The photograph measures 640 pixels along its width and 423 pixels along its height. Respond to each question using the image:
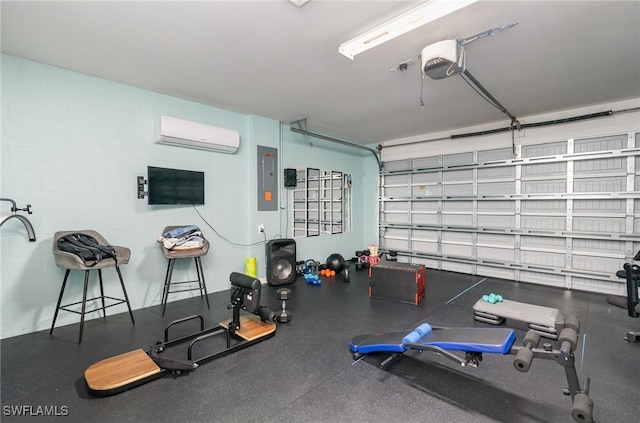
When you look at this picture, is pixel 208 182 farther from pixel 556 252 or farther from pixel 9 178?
pixel 556 252

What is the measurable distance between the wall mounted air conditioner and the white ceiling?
404mm

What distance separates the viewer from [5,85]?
2.78 meters

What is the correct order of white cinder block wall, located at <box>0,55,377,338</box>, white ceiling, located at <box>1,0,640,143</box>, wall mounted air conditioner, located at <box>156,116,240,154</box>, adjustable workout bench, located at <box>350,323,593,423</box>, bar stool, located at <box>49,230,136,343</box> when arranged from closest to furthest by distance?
1. adjustable workout bench, located at <box>350,323,593,423</box>
2. white ceiling, located at <box>1,0,640,143</box>
3. bar stool, located at <box>49,230,136,343</box>
4. white cinder block wall, located at <box>0,55,377,338</box>
5. wall mounted air conditioner, located at <box>156,116,240,154</box>

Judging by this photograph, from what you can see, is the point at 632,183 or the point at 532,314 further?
the point at 632,183

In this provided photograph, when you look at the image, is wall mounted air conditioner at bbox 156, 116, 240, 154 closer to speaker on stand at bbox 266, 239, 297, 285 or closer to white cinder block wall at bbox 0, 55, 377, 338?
white cinder block wall at bbox 0, 55, 377, 338

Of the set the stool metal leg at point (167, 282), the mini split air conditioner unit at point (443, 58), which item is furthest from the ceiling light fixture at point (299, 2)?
the stool metal leg at point (167, 282)

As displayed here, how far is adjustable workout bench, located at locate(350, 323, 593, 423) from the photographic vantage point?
1.57m

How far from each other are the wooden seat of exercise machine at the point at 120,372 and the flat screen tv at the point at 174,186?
197 cm

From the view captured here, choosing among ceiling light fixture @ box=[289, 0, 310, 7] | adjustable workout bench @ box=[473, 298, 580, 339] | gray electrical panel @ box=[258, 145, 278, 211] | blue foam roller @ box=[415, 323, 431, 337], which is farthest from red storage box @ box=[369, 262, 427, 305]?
ceiling light fixture @ box=[289, 0, 310, 7]

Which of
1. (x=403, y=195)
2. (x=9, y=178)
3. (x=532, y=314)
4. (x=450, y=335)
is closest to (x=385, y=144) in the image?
(x=403, y=195)

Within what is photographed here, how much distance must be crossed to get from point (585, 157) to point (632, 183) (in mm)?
652

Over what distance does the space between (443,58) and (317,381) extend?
2.76 meters

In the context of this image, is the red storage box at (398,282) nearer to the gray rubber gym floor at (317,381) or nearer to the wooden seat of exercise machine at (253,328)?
the gray rubber gym floor at (317,381)

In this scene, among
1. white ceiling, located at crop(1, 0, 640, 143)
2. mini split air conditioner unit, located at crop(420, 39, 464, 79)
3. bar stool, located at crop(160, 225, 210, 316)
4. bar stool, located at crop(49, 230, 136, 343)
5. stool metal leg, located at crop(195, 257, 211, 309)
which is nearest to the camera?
white ceiling, located at crop(1, 0, 640, 143)
